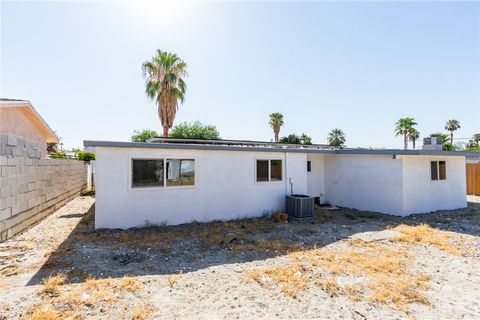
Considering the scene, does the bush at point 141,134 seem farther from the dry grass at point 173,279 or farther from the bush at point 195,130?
the dry grass at point 173,279

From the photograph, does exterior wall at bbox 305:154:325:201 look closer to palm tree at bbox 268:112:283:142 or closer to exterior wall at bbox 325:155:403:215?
exterior wall at bbox 325:155:403:215

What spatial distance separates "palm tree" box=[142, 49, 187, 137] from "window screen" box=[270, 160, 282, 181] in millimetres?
11151

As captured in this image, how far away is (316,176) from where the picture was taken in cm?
1119

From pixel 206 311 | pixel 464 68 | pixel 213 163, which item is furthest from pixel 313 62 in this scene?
pixel 206 311

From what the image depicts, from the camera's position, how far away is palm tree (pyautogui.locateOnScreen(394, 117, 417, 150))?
29.0m

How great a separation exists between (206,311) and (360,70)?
1349cm

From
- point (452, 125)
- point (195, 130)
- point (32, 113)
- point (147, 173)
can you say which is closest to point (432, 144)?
point (147, 173)

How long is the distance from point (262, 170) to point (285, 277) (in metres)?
5.07

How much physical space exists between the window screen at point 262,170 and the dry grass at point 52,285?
618 cm

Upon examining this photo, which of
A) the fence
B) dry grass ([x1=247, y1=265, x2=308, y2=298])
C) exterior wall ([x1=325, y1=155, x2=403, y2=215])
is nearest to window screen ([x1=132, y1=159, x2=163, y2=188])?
dry grass ([x1=247, y1=265, x2=308, y2=298])

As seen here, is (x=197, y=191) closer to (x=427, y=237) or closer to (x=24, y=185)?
(x=24, y=185)

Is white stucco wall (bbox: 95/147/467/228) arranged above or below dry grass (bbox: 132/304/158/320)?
above

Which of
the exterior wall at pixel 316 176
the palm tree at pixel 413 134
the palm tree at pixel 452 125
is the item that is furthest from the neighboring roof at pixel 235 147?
the palm tree at pixel 452 125

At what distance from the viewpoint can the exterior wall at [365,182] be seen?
8.94 m
